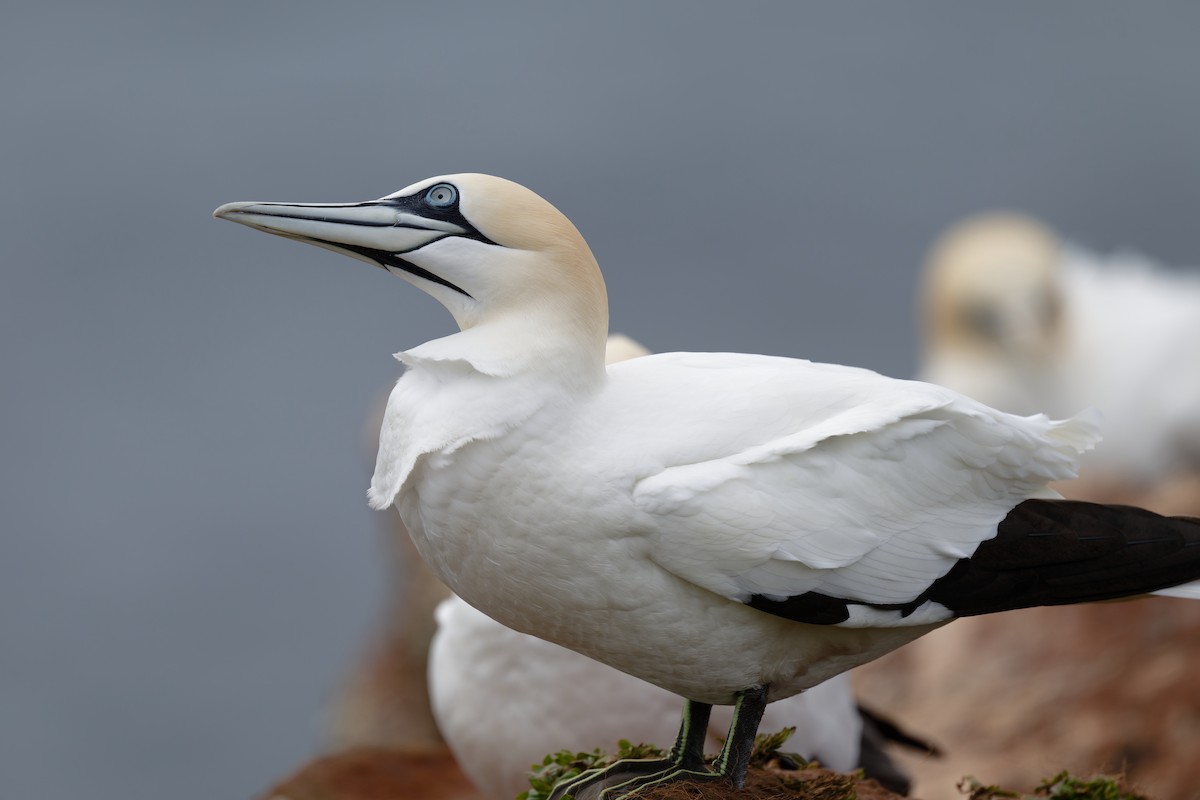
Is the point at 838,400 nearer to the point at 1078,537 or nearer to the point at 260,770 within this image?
the point at 1078,537

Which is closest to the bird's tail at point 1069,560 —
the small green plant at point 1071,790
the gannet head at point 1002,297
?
the small green plant at point 1071,790

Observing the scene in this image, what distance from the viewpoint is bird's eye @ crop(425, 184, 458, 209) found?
2545 millimetres

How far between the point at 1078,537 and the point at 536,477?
967mm

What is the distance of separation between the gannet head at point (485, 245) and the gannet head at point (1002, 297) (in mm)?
6476

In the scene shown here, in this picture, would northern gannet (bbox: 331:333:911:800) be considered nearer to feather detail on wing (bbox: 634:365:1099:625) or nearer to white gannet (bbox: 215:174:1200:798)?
white gannet (bbox: 215:174:1200:798)

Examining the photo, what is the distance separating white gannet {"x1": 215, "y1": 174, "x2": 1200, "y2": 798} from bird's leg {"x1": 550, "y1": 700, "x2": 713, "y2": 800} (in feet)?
0.41

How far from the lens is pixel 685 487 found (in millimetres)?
2385

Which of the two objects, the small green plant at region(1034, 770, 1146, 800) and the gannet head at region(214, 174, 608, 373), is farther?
the small green plant at region(1034, 770, 1146, 800)

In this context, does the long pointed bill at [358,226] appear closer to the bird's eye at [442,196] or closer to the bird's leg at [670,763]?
the bird's eye at [442,196]

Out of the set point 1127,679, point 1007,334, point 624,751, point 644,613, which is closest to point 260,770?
point 1007,334

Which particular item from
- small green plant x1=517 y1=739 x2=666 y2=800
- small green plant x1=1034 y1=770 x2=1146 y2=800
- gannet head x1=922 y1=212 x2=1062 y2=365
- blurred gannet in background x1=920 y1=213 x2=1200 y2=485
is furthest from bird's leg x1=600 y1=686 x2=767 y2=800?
gannet head x1=922 y1=212 x2=1062 y2=365

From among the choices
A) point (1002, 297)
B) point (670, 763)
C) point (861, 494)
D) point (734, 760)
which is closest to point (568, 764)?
point (670, 763)

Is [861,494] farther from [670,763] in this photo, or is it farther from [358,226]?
[358,226]

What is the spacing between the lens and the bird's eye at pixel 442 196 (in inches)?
100
